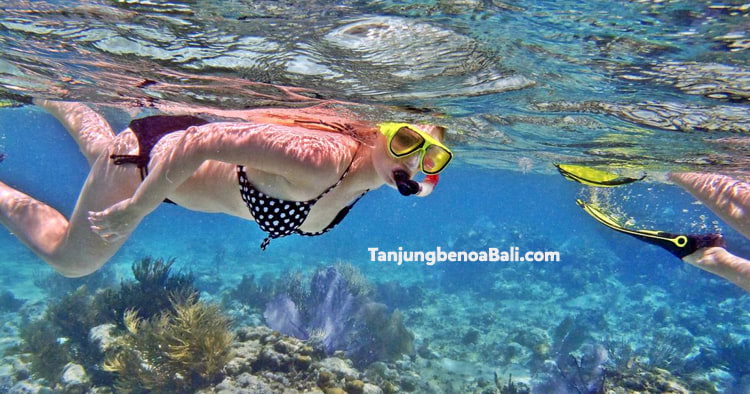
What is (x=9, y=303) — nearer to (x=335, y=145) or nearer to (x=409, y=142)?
(x=335, y=145)

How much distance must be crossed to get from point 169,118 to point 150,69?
347 cm

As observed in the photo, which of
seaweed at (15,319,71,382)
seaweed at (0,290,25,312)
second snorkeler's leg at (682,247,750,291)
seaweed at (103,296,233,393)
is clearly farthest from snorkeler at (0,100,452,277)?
seaweed at (0,290,25,312)

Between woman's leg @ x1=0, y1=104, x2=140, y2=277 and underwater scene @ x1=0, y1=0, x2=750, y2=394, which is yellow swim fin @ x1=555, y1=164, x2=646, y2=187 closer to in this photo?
underwater scene @ x1=0, y1=0, x2=750, y2=394

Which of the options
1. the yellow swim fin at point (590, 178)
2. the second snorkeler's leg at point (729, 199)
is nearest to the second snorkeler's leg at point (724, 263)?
the second snorkeler's leg at point (729, 199)

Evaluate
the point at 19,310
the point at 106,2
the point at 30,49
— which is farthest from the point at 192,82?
the point at 19,310

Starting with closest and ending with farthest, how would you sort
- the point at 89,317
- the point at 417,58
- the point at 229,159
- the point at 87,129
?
1. the point at 229,159
2. the point at 87,129
3. the point at 417,58
4. the point at 89,317

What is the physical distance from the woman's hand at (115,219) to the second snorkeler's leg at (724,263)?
6.48 m

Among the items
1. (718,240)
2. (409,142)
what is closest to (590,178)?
(718,240)

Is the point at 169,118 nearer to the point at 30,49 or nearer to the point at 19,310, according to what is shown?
the point at 30,49

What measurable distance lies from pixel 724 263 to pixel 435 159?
4396 mm

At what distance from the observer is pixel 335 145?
3.49m

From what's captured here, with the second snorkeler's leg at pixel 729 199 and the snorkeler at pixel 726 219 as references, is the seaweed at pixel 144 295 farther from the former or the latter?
the second snorkeler's leg at pixel 729 199

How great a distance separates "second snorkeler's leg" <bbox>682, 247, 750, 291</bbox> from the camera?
4875 mm

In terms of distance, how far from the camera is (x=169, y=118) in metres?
4.33
